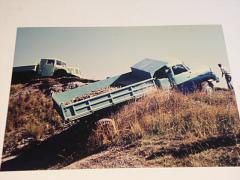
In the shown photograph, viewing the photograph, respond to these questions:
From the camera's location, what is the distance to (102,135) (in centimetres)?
286

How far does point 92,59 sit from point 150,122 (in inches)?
37.0

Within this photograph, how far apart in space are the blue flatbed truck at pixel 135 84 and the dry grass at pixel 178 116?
0.32ft

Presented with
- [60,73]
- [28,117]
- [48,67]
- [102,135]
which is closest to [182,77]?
[102,135]

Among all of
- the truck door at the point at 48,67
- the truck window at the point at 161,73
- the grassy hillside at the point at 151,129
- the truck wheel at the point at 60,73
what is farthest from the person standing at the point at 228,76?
the truck door at the point at 48,67

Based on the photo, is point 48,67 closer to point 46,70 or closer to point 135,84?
point 46,70

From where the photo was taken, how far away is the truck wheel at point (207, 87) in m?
3.12

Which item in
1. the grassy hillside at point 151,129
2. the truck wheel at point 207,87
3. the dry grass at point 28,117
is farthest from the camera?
the truck wheel at point 207,87

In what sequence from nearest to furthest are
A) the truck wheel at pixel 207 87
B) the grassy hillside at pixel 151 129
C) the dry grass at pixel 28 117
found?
the grassy hillside at pixel 151 129 → the dry grass at pixel 28 117 → the truck wheel at pixel 207 87

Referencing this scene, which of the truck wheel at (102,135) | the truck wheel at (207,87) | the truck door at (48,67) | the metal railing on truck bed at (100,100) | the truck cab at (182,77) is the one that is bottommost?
the truck wheel at (102,135)

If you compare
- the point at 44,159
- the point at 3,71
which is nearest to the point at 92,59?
the point at 3,71

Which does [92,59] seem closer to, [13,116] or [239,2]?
[13,116]

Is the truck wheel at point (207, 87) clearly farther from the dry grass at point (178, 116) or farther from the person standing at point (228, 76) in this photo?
the person standing at point (228, 76)

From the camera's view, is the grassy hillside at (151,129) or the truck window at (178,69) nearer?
the grassy hillside at (151,129)

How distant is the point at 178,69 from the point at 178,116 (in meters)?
0.53
